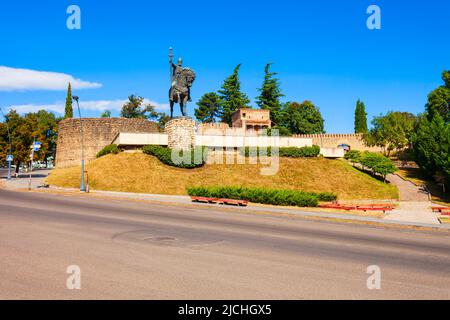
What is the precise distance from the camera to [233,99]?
77.8 metres

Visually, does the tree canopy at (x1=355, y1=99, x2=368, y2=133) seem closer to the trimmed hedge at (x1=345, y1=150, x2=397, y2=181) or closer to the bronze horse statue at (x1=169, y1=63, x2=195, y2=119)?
the trimmed hedge at (x1=345, y1=150, x2=397, y2=181)

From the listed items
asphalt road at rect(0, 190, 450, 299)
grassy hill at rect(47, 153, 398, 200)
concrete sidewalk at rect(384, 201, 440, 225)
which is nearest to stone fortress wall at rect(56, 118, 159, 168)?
grassy hill at rect(47, 153, 398, 200)

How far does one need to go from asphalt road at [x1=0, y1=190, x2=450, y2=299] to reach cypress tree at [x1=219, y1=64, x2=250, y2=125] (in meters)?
63.1

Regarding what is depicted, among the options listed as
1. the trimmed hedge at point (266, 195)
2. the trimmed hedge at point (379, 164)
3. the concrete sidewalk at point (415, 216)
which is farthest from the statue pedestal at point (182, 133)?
the concrete sidewalk at point (415, 216)

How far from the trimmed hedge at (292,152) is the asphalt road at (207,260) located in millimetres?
29285

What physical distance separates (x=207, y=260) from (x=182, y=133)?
107 feet

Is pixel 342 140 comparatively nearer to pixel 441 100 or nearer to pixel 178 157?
pixel 441 100

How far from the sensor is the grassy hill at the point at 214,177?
3553 cm

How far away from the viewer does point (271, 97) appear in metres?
77.8

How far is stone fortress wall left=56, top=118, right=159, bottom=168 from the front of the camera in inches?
2079

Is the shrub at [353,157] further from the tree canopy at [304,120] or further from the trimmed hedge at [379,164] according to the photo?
the tree canopy at [304,120]
